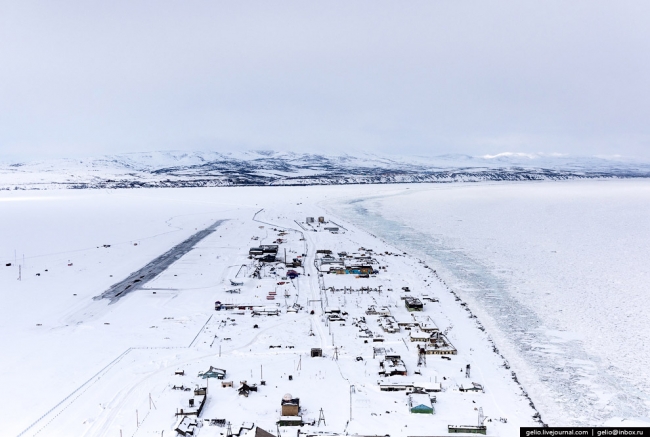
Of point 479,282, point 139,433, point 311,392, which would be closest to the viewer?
point 139,433

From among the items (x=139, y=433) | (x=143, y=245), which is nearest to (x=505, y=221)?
(x=143, y=245)

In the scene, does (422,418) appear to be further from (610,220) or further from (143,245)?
(610,220)

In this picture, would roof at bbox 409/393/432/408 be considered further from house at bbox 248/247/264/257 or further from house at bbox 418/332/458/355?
house at bbox 248/247/264/257

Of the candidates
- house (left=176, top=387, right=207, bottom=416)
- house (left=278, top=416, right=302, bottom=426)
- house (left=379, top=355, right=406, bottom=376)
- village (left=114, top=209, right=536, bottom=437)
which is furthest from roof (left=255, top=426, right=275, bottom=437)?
house (left=379, top=355, right=406, bottom=376)

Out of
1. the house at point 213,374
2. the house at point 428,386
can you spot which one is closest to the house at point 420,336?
the house at point 428,386

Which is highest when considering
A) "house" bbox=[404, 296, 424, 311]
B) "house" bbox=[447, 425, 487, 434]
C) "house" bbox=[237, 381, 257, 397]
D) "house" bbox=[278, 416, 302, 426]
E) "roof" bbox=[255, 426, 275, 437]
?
"house" bbox=[404, 296, 424, 311]
